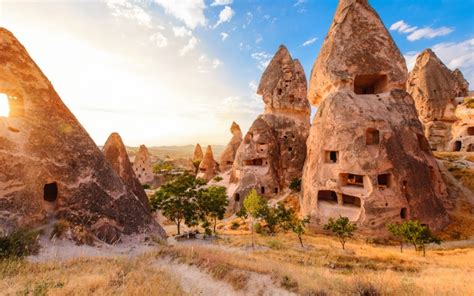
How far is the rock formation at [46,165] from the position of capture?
9.80 metres

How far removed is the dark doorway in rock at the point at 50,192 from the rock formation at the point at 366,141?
1857 cm

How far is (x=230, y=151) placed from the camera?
1777 inches

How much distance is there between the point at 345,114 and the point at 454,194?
14577 mm

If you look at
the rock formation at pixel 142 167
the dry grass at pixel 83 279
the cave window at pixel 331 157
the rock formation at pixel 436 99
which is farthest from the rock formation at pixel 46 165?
the rock formation at pixel 436 99

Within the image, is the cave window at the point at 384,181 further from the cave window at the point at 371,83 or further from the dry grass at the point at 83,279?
the dry grass at the point at 83,279

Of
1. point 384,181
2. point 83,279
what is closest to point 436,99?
point 384,181

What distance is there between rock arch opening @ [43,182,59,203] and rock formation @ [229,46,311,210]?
21.0 metres

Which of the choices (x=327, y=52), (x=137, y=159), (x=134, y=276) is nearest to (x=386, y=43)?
(x=327, y=52)

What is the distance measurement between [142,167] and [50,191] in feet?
120

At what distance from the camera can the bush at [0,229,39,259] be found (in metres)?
7.80

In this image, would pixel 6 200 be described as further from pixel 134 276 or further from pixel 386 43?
pixel 386 43

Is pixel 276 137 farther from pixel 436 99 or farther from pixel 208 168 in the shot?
pixel 436 99

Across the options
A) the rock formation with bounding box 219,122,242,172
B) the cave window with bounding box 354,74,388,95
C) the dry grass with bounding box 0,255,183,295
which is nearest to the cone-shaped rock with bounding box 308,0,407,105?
the cave window with bounding box 354,74,388,95

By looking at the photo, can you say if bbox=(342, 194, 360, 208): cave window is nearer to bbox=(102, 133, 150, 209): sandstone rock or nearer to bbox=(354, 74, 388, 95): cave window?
bbox=(354, 74, 388, 95): cave window
